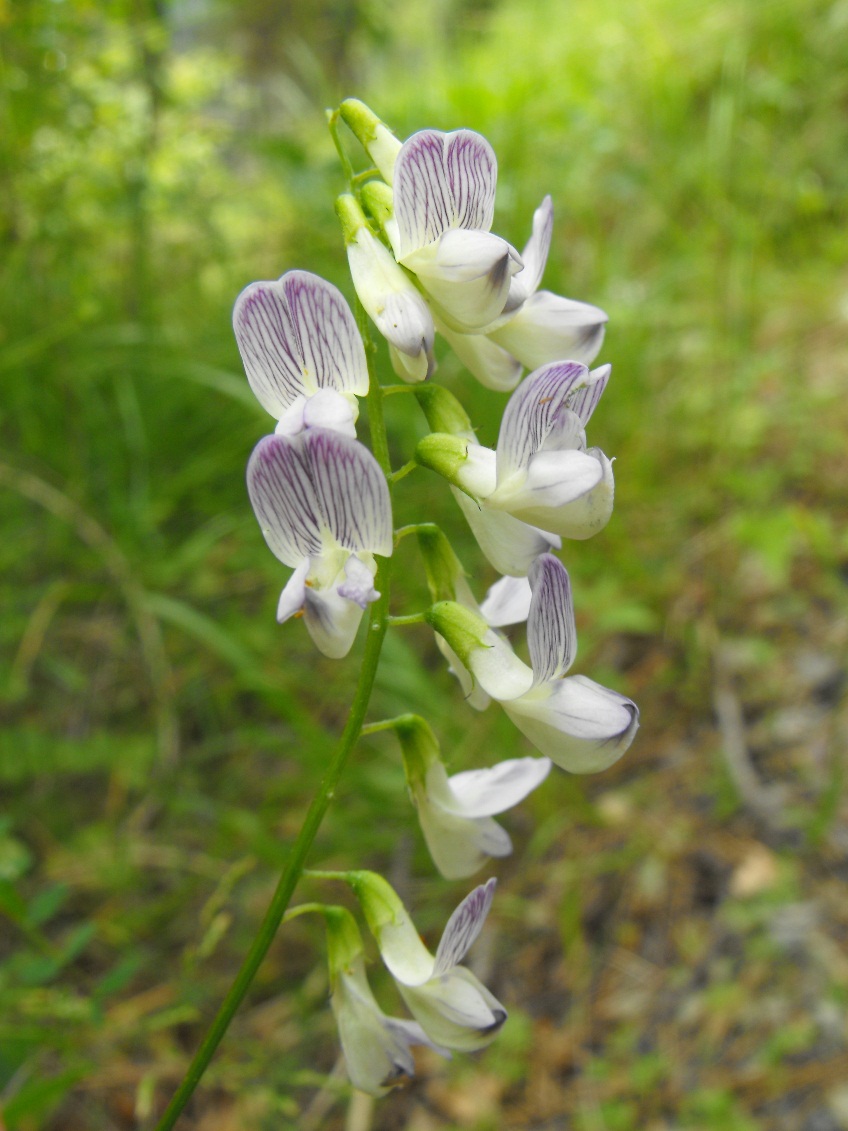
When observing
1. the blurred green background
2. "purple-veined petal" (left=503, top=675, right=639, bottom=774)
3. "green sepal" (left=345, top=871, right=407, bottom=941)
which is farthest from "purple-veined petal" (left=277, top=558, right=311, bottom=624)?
the blurred green background

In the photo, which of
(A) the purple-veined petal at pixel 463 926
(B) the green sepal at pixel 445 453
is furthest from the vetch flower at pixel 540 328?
(A) the purple-veined petal at pixel 463 926

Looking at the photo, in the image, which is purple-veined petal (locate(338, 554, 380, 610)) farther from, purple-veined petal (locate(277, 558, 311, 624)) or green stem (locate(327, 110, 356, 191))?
green stem (locate(327, 110, 356, 191))

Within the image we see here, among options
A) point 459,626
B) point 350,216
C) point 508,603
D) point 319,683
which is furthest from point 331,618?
point 319,683

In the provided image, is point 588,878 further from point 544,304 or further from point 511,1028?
point 544,304

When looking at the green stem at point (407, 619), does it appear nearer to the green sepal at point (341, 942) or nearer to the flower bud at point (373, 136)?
the green sepal at point (341, 942)

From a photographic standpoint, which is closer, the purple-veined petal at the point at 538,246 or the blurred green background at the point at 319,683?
the purple-veined petal at the point at 538,246

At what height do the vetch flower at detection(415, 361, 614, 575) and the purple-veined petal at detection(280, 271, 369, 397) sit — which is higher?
the purple-veined petal at detection(280, 271, 369, 397)
